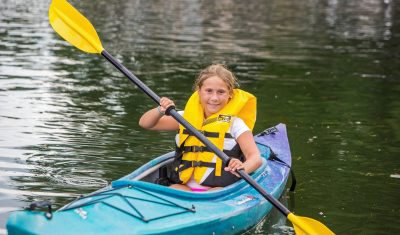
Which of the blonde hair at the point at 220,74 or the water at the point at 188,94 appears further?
the water at the point at 188,94

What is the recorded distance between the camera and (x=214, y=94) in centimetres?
705

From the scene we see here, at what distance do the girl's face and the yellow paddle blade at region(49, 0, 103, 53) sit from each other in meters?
1.30

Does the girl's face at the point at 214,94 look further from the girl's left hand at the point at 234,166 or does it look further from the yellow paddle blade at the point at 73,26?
the yellow paddle blade at the point at 73,26

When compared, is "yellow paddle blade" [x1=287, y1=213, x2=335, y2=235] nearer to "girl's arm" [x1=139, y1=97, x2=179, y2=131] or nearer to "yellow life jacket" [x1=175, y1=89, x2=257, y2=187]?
"yellow life jacket" [x1=175, y1=89, x2=257, y2=187]

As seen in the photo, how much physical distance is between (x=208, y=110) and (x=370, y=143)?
3.80m

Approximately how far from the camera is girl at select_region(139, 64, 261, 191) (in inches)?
276

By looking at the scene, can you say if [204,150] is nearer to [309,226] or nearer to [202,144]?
[202,144]

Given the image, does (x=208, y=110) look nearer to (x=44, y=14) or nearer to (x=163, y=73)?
(x=163, y=73)

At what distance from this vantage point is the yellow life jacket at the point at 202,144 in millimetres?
7012

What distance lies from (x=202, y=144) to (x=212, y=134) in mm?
113

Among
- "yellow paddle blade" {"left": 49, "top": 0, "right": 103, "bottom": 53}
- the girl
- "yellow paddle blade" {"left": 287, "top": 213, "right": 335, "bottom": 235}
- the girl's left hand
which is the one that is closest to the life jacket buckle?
the girl

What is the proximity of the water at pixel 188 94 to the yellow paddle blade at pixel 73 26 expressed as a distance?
4.10ft

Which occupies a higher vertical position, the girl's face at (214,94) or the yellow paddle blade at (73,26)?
the yellow paddle blade at (73,26)

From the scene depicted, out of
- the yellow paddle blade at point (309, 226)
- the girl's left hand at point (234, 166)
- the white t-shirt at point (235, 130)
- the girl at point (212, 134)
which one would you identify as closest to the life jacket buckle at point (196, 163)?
the girl at point (212, 134)
